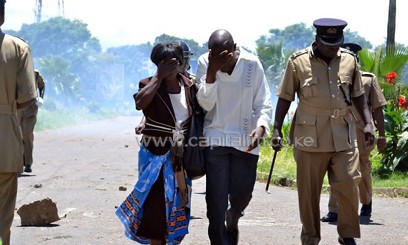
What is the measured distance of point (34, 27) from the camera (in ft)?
390

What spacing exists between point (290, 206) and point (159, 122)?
4.59 m

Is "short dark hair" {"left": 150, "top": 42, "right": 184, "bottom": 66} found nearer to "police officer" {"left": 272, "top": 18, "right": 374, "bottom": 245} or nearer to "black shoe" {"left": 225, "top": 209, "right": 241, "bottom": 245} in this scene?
"police officer" {"left": 272, "top": 18, "right": 374, "bottom": 245}

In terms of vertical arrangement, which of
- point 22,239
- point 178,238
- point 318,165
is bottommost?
point 22,239

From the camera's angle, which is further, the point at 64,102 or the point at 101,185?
the point at 64,102

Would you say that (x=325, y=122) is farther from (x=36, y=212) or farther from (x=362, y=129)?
(x=36, y=212)

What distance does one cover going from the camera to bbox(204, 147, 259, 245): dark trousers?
24.2ft

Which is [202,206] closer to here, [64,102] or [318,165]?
[318,165]

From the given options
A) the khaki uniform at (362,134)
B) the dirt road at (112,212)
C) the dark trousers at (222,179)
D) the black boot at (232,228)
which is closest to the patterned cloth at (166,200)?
the dark trousers at (222,179)

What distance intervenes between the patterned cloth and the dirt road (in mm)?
1158

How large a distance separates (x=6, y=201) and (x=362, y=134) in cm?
452

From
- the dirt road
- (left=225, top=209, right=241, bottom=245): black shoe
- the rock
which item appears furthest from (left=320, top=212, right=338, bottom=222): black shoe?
the rock

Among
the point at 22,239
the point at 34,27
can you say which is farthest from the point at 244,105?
the point at 34,27

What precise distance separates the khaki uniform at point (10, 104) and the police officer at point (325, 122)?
6.98 ft

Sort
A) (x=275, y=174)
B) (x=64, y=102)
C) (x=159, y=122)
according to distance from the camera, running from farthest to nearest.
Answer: (x=64, y=102)
(x=275, y=174)
(x=159, y=122)
